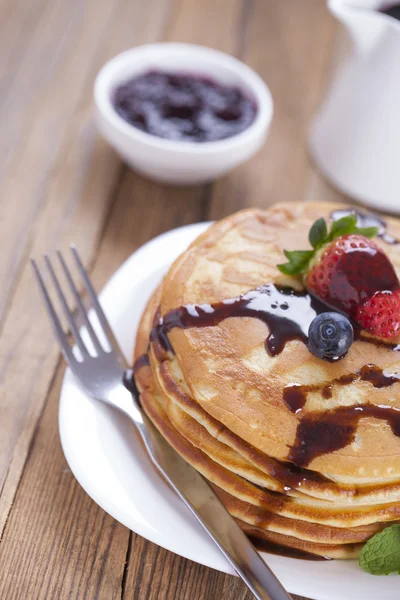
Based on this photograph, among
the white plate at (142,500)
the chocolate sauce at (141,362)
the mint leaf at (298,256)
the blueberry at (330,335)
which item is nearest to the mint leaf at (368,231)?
the mint leaf at (298,256)

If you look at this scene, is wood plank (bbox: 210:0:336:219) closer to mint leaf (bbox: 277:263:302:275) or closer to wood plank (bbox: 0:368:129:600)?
mint leaf (bbox: 277:263:302:275)

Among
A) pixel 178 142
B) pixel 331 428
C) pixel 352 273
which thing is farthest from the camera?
pixel 178 142

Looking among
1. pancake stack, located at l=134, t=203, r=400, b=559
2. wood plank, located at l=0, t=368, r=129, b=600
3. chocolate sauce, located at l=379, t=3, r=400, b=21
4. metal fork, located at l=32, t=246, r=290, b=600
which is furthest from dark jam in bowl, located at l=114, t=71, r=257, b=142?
wood plank, located at l=0, t=368, r=129, b=600

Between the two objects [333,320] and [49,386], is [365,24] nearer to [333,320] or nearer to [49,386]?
[333,320]

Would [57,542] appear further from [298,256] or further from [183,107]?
[183,107]

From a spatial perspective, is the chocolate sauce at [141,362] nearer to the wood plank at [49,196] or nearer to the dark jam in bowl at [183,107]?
A: the wood plank at [49,196]

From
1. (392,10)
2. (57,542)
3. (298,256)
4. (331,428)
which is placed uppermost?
(392,10)

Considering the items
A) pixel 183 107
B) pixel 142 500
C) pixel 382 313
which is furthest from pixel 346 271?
pixel 183 107
